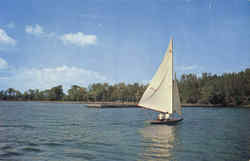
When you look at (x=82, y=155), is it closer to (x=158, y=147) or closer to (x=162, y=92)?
(x=158, y=147)

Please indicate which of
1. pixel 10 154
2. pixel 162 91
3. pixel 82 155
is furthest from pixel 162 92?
pixel 10 154

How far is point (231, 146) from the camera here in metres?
24.9

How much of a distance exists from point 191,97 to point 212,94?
20637 millimetres

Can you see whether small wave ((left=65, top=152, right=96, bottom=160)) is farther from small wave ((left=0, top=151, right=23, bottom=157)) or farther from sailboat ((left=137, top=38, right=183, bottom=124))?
sailboat ((left=137, top=38, right=183, bottom=124))

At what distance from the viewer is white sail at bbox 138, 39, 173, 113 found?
4081 centimetres

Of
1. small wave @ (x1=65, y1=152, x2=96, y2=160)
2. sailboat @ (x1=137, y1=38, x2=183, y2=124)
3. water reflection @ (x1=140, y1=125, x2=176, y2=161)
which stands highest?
sailboat @ (x1=137, y1=38, x2=183, y2=124)

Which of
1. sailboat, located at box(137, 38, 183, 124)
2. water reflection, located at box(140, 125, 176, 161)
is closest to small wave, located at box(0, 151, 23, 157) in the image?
water reflection, located at box(140, 125, 176, 161)

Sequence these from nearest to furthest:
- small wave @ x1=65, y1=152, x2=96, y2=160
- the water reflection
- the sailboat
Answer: small wave @ x1=65, y1=152, x2=96, y2=160 → the water reflection → the sailboat

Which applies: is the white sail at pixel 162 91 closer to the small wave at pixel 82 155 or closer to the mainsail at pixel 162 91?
the mainsail at pixel 162 91

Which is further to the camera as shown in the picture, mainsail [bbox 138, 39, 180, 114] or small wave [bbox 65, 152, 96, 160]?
mainsail [bbox 138, 39, 180, 114]

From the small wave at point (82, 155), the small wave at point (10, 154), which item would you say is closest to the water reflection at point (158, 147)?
the small wave at point (82, 155)

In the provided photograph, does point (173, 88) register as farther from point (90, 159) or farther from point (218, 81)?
point (218, 81)

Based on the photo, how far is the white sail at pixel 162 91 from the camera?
40.8 m

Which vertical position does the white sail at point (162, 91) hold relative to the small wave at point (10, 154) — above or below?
above
